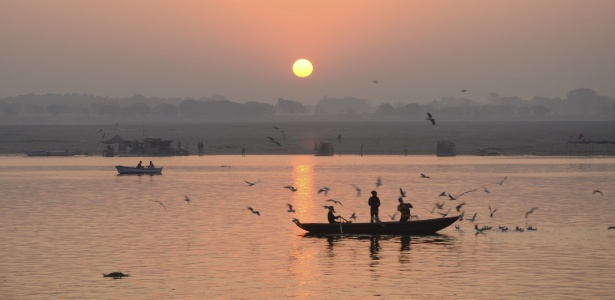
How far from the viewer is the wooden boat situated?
50.4 meters

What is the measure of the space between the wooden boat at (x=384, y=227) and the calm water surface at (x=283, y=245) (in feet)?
1.44

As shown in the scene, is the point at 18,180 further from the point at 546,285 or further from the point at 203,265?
the point at 546,285

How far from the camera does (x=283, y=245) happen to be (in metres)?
49.3

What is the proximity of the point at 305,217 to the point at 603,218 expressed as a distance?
17.5 m

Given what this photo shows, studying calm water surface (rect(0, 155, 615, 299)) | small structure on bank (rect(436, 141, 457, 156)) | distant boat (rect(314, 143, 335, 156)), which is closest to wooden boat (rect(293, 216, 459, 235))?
calm water surface (rect(0, 155, 615, 299))

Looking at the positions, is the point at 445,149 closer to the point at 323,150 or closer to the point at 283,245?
the point at 323,150

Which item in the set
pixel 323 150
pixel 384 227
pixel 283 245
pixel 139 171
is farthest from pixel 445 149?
pixel 283 245

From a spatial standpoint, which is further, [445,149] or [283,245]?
[445,149]

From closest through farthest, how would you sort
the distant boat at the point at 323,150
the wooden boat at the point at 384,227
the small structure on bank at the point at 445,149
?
the wooden boat at the point at 384,227, the small structure on bank at the point at 445,149, the distant boat at the point at 323,150

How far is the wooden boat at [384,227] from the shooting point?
165 ft

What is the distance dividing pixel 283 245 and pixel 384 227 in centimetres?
480

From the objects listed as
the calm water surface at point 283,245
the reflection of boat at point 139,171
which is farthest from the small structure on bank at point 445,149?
the calm water surface at point 283,245

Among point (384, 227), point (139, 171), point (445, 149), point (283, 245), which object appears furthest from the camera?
point (445, 149)

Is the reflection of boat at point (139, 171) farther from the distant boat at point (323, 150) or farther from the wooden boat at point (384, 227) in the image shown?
the wooden boat at point (384, 227)
